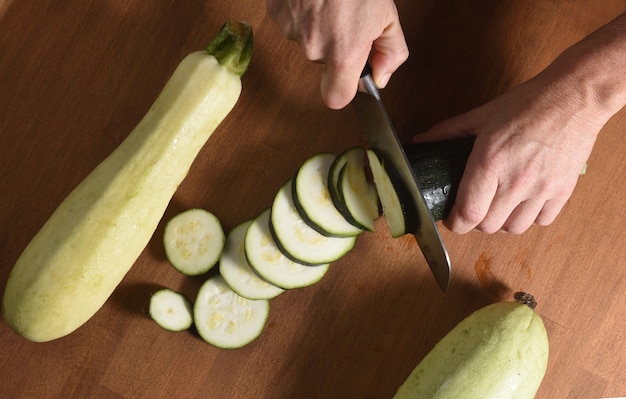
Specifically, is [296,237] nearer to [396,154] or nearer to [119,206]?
[396,154]

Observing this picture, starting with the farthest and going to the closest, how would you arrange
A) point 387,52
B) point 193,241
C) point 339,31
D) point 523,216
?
point 193,241
point 523,216
point 387,52
point 339,31

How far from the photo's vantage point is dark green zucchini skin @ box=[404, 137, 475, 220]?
6.89 feet

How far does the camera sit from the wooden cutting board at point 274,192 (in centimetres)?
→ 225

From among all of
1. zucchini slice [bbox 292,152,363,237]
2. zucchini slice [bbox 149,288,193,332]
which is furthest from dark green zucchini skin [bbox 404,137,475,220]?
zucchini slice [bbox 149,288,193,332]

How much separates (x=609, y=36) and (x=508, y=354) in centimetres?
111

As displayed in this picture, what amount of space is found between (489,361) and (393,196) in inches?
25.4

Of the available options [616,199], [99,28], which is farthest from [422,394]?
[99,28]

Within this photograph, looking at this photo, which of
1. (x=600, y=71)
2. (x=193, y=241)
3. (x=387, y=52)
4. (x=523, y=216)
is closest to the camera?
(x=387, y=52)

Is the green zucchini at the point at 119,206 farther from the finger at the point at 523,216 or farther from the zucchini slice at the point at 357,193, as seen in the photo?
the finger at the point at 523,216

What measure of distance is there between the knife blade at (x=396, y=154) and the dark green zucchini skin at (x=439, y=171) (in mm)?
59

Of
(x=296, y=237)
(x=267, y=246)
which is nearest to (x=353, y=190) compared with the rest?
(x=296, y=237)

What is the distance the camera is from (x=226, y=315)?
2.30 metres

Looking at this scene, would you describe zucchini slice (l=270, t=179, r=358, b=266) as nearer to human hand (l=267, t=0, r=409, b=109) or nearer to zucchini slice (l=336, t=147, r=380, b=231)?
zucchini slice (l=336, t=147, r=380, b=231)

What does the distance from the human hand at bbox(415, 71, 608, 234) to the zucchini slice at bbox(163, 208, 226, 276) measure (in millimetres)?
857
